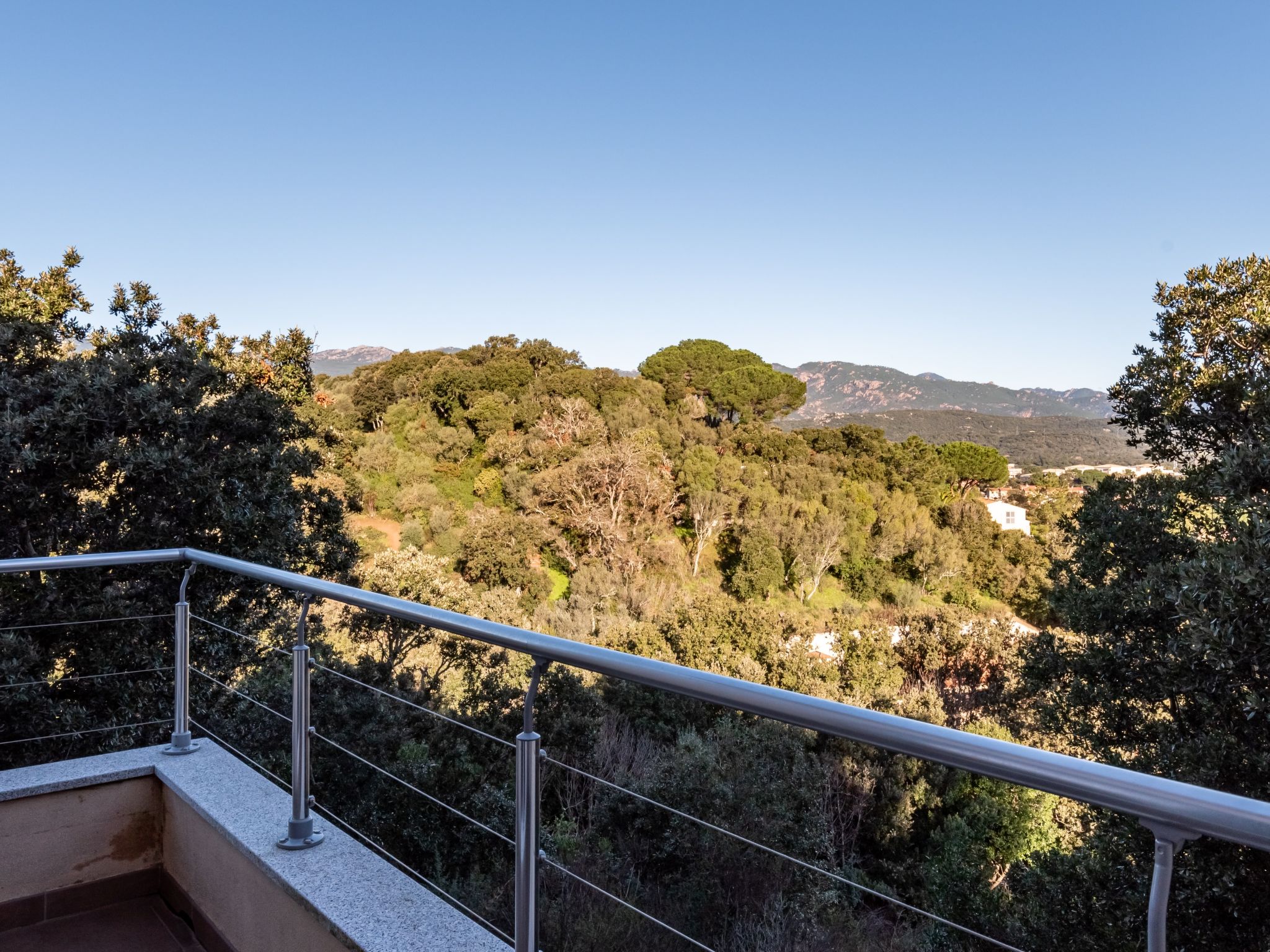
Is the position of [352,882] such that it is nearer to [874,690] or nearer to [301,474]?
[301,474]

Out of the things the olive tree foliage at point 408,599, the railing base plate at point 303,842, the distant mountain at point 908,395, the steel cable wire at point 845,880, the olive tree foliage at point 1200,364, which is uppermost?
the distant mountain at point 908,395

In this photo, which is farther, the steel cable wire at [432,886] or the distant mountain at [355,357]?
the distant mountain at [355,357]

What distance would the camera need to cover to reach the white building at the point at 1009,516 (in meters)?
32.0

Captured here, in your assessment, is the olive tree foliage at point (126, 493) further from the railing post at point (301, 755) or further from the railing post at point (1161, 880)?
the railing post at point (1161, 880)

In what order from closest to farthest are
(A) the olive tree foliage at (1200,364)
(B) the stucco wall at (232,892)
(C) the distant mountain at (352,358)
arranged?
(B) the stucco wall at (232,892)
(A) the olive tree foliage at (1200,364)
(C) the distant mountain at (352,358)

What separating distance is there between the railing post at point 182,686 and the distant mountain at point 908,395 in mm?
43345

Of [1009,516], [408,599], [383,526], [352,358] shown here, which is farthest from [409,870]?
[352,358]

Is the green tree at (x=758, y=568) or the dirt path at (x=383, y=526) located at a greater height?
the dirt path at (x=383, y=526)

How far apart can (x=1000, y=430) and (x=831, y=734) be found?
1932 inches


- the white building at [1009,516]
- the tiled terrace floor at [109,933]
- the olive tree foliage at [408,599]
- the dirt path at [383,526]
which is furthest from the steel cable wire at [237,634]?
the white building at [1009,516]

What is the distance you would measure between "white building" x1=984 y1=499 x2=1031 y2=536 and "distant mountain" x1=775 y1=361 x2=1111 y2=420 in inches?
485

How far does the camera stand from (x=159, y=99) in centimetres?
1238

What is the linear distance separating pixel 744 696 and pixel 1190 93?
23.4 metres

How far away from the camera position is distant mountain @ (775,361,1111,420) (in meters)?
49.2
